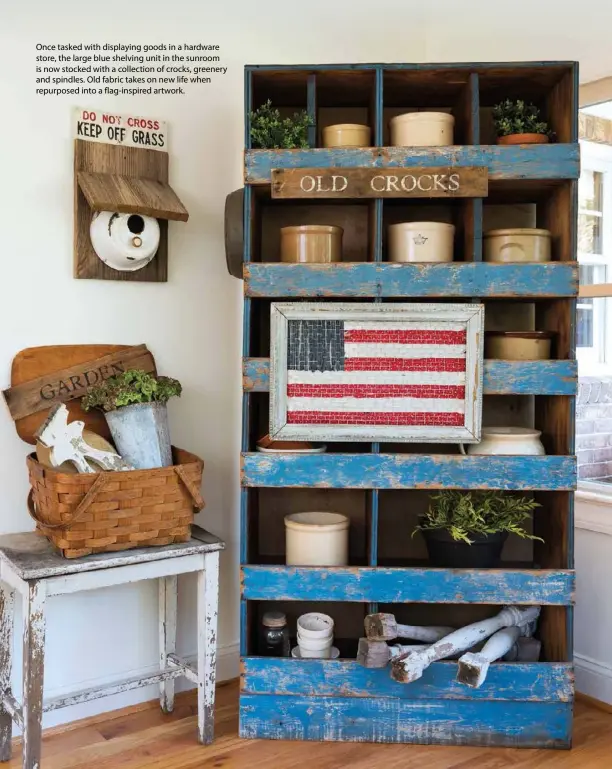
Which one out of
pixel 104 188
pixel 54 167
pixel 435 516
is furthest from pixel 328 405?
pixel 54 167

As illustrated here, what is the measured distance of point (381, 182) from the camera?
212 centimetres

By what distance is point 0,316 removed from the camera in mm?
2188

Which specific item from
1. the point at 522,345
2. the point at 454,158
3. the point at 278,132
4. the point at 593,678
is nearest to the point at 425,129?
the point at 454,158

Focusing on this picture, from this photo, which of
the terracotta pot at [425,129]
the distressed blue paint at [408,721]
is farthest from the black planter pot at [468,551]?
the terracotta pot at [425,129]

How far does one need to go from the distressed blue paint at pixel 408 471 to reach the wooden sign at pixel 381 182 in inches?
27.9

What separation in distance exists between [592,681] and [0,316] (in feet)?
6.93

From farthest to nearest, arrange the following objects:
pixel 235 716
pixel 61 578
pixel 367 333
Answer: pixel 235 716, pixel 367 333, pixel 61 578

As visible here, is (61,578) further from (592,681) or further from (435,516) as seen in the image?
(592,681)

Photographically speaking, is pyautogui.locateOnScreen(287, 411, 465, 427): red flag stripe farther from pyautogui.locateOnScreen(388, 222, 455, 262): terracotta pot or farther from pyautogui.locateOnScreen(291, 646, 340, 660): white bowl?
pyautogui.locateOnScreen(291, 646, 340, 660): white bowl

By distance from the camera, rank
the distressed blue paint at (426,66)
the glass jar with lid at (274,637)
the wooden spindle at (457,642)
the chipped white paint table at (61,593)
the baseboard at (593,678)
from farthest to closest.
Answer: the baseboard at (593,678) < the glass jar with lid at (274,637) < the distressed blue paint at (426,66) < the wooden spindle at (457,642) < the chipped white paint table at (61,593)

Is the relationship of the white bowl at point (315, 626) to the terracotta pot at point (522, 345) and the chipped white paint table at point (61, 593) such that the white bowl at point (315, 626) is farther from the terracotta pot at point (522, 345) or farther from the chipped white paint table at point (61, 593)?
the terracotta pot at point (522, 345)

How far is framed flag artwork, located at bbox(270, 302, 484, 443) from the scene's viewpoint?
2133 millimetres

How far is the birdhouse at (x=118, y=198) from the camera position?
2256 millimetres

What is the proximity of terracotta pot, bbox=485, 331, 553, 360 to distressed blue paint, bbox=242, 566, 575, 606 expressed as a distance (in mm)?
589
